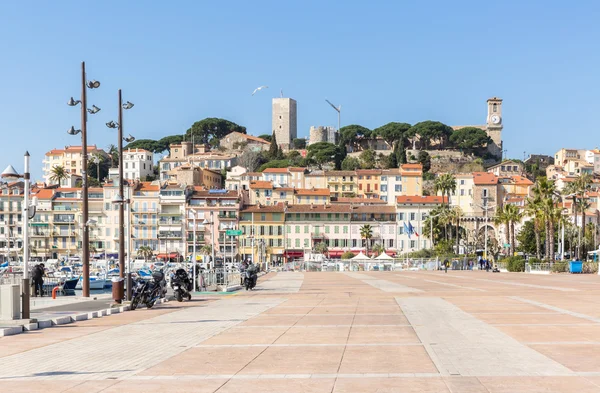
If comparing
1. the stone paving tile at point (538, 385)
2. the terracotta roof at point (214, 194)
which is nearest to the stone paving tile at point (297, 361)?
the stone paving tile at point (538, 385)

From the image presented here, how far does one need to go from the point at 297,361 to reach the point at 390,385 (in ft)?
8.75

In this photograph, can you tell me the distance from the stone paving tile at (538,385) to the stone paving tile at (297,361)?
2319mm

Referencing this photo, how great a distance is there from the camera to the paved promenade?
10.8 m

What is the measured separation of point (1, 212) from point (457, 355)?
137m

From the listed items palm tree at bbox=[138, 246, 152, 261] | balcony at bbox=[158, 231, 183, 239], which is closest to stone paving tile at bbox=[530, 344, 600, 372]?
palm tree at bbox=[138, 246, 152, 261]

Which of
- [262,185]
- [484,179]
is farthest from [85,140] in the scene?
[484,179]

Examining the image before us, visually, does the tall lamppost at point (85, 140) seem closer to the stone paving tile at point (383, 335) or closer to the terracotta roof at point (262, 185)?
the stone paving tile at point (383, 335)

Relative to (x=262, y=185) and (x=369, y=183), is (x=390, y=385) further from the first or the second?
(x=369, y=183)

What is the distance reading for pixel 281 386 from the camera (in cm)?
1057

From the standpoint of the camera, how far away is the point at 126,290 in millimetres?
29016

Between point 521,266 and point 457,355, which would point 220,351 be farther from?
point 521,266

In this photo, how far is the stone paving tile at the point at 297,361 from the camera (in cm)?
1197

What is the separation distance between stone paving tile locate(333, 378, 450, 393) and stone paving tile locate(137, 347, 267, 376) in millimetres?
1976

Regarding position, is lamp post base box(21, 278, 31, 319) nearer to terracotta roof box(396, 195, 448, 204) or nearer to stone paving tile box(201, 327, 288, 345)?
stone paving tile box(201, 327, 288, 345)
